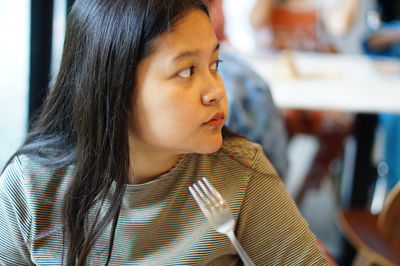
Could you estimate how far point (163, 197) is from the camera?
37.0 inches

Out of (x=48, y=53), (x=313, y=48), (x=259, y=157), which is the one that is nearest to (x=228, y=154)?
(x=259, y=157)

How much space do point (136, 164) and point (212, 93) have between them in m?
0.20

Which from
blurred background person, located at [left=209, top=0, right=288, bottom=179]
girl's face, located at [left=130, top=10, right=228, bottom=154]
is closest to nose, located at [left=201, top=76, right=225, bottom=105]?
girl's face, located at [left=130, top=10, right=228, bottom=154]

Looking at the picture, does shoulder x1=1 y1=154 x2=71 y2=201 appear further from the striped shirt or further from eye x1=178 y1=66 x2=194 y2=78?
eye x1=178 y1=66 x2=194 y2=78

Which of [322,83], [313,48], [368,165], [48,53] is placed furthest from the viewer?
[313,48]

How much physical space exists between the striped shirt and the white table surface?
0.99 metres

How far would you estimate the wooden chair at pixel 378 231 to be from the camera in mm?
1483

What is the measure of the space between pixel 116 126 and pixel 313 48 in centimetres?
210

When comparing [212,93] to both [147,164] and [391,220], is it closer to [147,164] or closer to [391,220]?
[147,164]

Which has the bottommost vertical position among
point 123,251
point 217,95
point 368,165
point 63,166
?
point 368,165

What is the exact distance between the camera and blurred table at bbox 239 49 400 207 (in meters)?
1.95

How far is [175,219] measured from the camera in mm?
947

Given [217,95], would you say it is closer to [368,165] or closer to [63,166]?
[63,166]

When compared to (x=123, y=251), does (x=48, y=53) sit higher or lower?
higher
